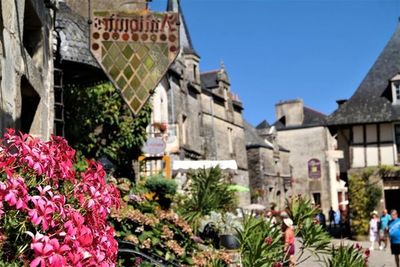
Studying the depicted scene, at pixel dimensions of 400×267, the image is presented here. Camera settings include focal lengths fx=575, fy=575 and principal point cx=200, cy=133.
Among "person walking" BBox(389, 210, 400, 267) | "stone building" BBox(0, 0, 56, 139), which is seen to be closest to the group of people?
"person walking" BBox(389, 210, 400, 267)

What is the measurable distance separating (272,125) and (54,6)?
4364cm

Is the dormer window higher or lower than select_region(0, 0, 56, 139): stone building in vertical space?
higher

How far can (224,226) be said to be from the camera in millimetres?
8727

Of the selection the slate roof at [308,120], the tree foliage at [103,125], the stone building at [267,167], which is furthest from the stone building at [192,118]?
the slate roof at [308,120]

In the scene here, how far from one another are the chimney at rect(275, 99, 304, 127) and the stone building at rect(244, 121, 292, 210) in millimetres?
3193

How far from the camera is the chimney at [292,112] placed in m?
50.9

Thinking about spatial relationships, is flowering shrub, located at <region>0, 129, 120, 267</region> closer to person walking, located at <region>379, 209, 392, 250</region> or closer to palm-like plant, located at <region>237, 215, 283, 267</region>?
palm-like plant, located at <region>237, 215, 283, 267</region>

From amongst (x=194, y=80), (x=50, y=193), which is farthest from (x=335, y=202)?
(x=50, y=193)

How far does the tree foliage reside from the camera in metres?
12.1

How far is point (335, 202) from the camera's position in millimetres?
48219

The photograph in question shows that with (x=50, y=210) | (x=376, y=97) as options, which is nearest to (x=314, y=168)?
(x=376, y=97)

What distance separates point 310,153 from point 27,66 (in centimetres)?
4526

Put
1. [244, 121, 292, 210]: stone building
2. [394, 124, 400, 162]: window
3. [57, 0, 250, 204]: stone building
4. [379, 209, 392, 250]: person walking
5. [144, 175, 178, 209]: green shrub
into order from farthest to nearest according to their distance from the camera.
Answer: [244, 121, 292, 210]: stone building < [394, 124, 400, 162]: window < [57, 0, 250, 204]: stone building < [379, 209, 392, 250]: person walking < [144, 175, 178, 209]: green shrub

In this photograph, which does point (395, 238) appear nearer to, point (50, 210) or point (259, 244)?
point (259, 244)
